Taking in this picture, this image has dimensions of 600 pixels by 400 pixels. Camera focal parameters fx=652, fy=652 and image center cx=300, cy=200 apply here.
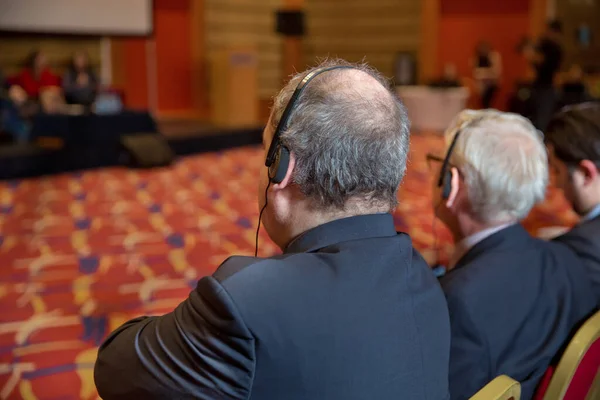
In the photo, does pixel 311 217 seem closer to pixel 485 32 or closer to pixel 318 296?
pixel 318 296

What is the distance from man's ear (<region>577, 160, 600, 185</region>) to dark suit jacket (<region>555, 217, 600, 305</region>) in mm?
213

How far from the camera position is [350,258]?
2.68 feet

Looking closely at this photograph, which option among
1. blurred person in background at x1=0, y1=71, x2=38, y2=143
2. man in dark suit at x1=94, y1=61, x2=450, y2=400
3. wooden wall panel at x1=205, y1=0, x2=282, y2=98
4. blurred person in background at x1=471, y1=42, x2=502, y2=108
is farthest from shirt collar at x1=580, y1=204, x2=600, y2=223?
wooden wall panel at x1=205, y1=0, x2=282, y2=98

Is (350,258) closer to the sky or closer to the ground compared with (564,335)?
closer to the sky

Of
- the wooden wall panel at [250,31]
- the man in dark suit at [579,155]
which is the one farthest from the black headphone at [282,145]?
the wooden wall panel at [250,31]

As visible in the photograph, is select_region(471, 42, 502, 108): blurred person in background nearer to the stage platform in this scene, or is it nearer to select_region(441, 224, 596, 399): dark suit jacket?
the stage platform

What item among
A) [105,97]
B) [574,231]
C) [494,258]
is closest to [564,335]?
[494,258]

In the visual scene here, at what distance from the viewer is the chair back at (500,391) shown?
0.83 metres

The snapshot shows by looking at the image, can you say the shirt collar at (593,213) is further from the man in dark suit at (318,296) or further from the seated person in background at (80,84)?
the seated person in background at (80,84)

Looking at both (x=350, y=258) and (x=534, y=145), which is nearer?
(x=350, y=258)

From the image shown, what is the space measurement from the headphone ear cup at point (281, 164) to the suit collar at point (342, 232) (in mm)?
84

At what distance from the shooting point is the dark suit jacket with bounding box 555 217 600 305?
1.48 metres

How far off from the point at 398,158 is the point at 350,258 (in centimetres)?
17

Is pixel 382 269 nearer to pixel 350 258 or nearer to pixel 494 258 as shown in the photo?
Answer: pixel 350 258
